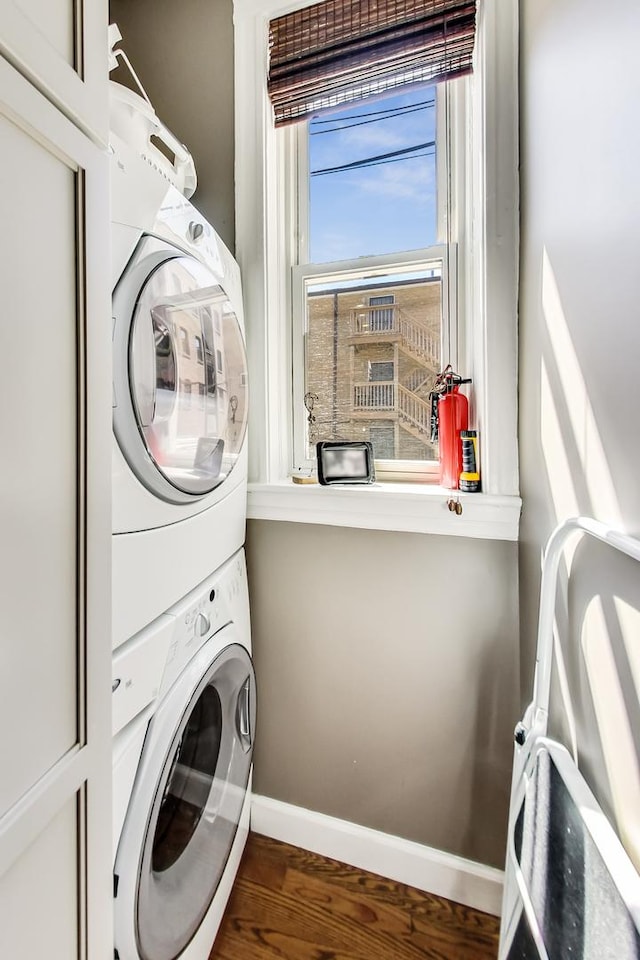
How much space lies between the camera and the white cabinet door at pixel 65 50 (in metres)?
0.39

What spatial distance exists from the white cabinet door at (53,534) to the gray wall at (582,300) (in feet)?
2.33

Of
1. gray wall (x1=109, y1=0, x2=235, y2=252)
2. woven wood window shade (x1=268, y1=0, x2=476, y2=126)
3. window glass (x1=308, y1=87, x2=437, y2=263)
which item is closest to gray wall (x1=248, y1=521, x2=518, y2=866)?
window glass (x1=308, y1=87, x2=437, y2=263)

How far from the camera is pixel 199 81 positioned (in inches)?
53.3

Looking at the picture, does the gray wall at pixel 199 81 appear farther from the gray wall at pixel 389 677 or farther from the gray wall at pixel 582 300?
the gray wall at pixel 389 677

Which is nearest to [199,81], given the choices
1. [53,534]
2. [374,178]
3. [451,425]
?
[374,178]

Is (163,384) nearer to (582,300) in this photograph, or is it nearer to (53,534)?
(53,534)

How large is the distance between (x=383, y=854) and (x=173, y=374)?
1.44 meters

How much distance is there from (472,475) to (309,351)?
696mm

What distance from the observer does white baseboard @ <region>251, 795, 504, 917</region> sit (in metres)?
1.15

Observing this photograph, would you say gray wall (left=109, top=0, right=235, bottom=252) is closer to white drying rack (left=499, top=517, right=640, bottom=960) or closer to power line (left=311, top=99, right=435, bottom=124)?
power line (left=311, top=99, right=435, bottom=124)

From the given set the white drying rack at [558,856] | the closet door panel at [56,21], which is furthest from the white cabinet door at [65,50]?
the white drying rack at [558,856]

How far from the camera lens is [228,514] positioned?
1121 millimetres

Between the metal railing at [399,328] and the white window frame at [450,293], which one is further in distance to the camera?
the metal railing at [399,328]

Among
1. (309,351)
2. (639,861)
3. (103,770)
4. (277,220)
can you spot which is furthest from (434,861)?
(277,220)
